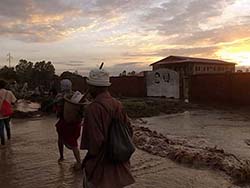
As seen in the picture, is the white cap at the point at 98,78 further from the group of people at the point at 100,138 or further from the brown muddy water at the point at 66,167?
the brown muddy water at the point at 66,167

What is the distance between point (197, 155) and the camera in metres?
7.16

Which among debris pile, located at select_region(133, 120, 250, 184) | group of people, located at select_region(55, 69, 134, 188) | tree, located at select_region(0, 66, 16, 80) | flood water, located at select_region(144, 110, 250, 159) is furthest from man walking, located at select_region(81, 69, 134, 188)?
tree, located at select_region(0, 66, 16, 80)

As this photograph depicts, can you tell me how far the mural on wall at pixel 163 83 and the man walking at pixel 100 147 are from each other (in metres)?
20.1

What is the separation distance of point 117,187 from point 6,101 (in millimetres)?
5597

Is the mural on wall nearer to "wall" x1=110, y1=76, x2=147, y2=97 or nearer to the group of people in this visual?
"wall" x1=110, y1=76, x2=147, y2=97

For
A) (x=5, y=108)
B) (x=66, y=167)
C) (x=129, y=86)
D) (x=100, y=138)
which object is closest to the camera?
(x=100, y=138)

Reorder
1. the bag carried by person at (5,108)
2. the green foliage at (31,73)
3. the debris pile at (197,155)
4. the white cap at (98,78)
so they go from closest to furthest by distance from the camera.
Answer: the white cap at (98,78), the debris pile at (197,155), the bag carried by person at (5,108), the green foliage at (31,73)

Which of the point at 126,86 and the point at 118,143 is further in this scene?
the point at 126,86

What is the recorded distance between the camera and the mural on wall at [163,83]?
23.5 meters

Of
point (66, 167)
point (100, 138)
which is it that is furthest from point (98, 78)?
point (66, 167)

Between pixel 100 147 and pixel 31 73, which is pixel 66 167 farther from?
pixel 31 73

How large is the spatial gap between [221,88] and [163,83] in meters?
4.47

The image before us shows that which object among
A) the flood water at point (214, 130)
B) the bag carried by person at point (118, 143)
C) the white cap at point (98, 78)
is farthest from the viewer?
the flood water at point (214, 130)

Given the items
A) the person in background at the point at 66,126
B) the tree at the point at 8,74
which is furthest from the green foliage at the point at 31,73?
the person in background at the point at 66,126
